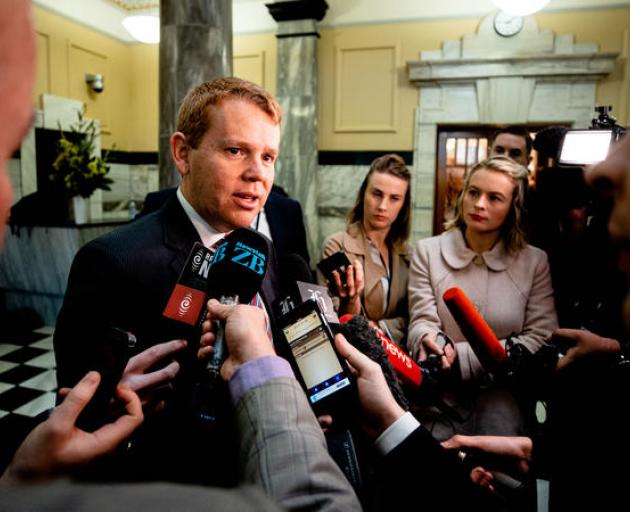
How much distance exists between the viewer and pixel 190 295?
93 centimetres

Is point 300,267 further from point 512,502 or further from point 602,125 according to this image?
point 602,125

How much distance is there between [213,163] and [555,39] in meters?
5.51

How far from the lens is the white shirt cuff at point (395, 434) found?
0.82m

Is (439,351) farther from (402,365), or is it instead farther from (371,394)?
(371,394)

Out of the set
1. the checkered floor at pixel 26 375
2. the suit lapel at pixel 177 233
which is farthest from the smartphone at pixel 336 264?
the checkered floor at pixel 26 375

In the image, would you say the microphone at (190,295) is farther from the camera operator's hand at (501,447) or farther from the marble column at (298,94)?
the marble column at (298,94)

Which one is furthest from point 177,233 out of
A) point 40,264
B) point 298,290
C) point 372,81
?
point 372,81

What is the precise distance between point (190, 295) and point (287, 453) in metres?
0.42

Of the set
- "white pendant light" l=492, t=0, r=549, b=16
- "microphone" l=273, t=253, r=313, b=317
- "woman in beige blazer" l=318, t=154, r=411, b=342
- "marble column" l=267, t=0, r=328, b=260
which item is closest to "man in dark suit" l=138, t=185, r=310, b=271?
"woman in beige blazer" l=318, t=154, r=411, b=342

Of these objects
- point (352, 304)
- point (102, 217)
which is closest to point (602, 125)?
point (352, 304)

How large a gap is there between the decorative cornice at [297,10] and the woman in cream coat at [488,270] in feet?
15.2

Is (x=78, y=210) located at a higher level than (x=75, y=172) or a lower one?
lower

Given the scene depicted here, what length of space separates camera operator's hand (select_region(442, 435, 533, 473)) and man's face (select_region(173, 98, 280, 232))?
82 cm

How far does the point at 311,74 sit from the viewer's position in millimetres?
5902
